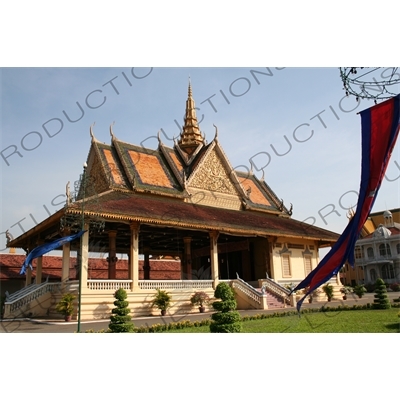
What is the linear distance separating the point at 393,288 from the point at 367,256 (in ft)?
32.2

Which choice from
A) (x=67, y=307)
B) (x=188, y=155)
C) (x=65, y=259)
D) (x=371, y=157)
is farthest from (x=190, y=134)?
(x=371, y=157)

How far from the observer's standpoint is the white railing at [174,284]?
584 inches

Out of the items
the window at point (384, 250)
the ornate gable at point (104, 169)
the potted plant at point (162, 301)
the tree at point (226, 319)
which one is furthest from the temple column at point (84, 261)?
the window at point (384, 250)

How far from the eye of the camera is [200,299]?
50.2 ft

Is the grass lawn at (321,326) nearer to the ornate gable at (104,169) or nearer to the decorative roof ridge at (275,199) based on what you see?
the ornate gable at (104,169)

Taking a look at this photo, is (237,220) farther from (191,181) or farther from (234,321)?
(234,321)

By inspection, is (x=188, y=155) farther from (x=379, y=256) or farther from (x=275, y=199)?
(x=379, y=256)

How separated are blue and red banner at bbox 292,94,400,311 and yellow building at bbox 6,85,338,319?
7731 mm

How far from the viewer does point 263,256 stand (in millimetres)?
20297

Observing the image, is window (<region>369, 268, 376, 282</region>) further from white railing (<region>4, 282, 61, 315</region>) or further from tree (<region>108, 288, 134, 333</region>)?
tree (<region>108, 288, 134, 333</region>)

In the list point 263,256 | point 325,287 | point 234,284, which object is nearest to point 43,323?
point 234,284

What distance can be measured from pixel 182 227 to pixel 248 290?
406cm

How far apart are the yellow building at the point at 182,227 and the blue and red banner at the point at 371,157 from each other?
773 centimetres

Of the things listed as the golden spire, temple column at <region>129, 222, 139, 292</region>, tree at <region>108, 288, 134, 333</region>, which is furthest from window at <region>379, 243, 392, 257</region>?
tree at <region>108, 288, 134, 333</region>
